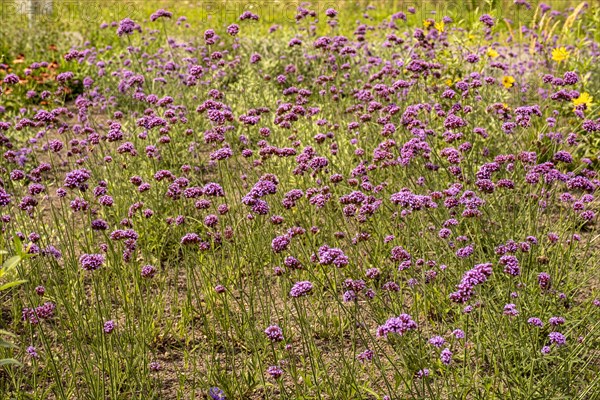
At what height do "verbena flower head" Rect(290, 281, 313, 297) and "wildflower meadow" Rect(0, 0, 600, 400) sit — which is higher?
"verbena flower head" Rect(290, 281, 313, 297)

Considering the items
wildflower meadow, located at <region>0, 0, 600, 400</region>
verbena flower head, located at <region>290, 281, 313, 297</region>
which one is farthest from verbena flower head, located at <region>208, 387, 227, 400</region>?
verbena flower head, located at <region>290, 281, 313, 297</region>

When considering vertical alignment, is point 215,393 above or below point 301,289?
below

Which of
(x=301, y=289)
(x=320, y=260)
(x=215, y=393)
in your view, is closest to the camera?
(x=301, y=289)

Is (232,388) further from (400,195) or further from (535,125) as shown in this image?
(535,125)

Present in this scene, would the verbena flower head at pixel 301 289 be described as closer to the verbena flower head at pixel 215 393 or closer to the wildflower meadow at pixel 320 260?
the wildflower meadow at pixel 320 260

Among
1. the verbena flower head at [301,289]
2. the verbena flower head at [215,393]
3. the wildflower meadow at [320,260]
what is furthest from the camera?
the wildflower meadow at [320,260]

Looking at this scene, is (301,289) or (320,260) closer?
(301,289)

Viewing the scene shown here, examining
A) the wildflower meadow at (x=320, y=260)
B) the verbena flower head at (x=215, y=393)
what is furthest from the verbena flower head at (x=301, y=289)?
the verbena flower head at (x=215, y=393)

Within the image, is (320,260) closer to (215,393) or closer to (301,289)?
(301,289)

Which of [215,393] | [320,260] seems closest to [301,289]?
[320,260]

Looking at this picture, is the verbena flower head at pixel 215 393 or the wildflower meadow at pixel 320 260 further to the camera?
the wildflower meadow at pixel 320 260

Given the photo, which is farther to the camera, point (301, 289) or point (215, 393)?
point (215, 393)

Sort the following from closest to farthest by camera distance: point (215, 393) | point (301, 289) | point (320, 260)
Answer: point (301, 289) < point (320, 260) < point (215, 393)

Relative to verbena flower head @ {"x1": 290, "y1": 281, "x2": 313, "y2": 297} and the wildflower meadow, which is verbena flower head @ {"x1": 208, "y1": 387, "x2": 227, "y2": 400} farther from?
verbena flower head @ {"x1": 290, "y1": 281, "x2": 313, "y2": 297}
